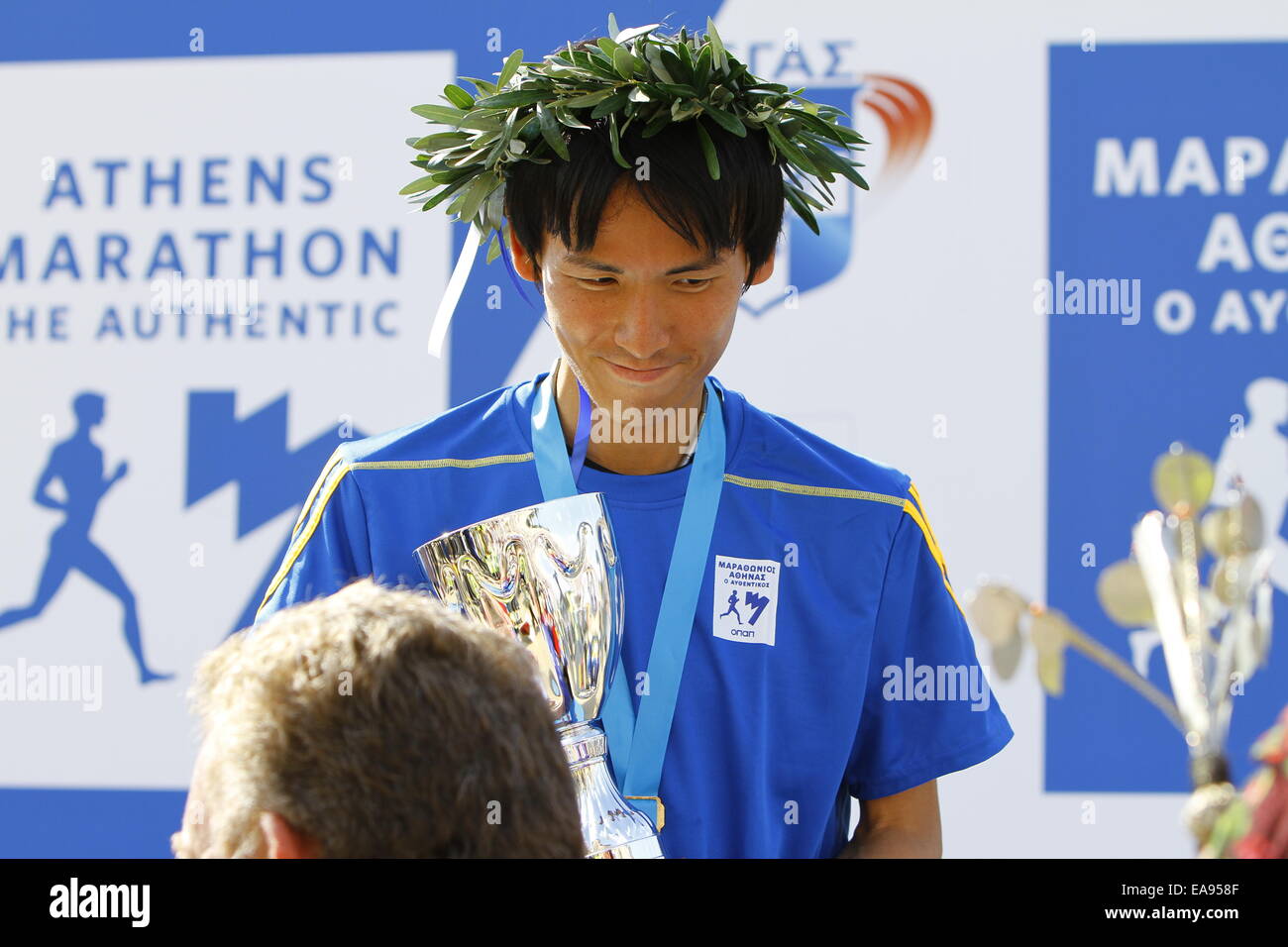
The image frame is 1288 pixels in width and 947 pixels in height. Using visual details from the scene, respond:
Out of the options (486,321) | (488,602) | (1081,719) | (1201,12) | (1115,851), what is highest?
(1201,12)

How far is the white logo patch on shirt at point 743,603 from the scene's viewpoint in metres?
1.85

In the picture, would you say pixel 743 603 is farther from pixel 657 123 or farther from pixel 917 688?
pixel 657 123

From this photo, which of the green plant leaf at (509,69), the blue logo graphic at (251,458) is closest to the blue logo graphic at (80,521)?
the blue logo graphic at (251,458)

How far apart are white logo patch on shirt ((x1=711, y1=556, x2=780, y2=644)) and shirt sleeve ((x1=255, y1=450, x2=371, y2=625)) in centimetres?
46

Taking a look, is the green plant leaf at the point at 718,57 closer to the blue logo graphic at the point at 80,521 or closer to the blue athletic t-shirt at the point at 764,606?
the blue athletic t-shirt at the point at 764,606

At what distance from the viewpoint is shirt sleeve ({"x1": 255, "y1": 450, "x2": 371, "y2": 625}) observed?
1.80 m

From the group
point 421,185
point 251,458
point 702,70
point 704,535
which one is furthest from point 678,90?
point 251,458

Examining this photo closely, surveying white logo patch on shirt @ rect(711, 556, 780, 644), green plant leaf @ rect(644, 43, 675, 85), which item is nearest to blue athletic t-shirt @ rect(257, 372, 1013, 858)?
white logo patch on shirt @ rect(711, 556, 780, 644)

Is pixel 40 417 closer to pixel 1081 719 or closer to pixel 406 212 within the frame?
pixel 406 212
